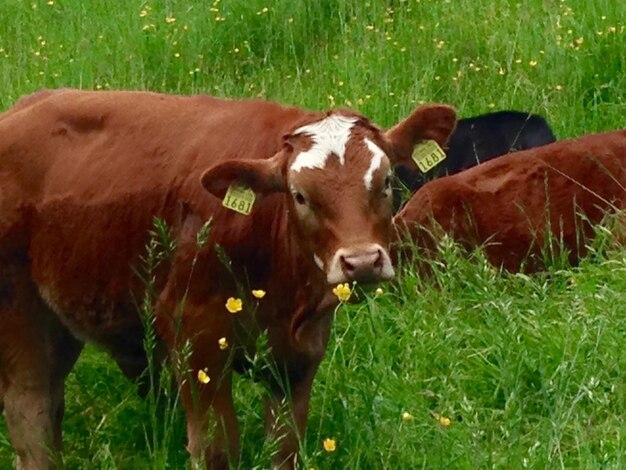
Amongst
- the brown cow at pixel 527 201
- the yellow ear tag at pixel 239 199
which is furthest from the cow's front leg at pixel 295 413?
the brown cow at pixel 527 201

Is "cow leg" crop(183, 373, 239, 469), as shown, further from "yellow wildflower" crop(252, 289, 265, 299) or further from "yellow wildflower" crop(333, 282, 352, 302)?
"yellow wildflower" crop(333, 282, 352, 302)

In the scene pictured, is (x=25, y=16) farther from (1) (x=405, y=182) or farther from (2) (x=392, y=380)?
(2) (x=392, y=380)

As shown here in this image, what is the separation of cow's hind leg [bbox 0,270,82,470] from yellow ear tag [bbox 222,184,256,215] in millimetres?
1129

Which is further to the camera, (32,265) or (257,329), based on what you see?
(32,265)

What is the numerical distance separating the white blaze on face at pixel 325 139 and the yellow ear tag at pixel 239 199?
0.19 meters

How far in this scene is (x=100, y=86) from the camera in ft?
32.9

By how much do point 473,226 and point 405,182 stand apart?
3.92 feet

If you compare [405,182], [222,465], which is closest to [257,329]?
[222,465]

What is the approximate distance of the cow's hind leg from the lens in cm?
539

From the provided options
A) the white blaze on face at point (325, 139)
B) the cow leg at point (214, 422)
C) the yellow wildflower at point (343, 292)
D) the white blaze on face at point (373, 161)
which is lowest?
the cow leg at point (214, 422)

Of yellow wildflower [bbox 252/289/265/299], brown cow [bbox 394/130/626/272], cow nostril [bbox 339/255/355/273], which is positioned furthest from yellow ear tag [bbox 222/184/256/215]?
brown cow [bbox 394/130/626/272]

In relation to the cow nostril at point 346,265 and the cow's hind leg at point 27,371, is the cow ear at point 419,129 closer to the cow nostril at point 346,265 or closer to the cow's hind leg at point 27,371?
the cow nostril at point 346,265

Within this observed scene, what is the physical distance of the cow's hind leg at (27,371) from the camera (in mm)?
5387

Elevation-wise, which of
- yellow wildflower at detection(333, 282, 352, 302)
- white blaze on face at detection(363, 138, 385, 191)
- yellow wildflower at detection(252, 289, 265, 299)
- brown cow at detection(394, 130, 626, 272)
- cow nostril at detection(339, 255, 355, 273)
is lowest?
brown cow at detection(394, 130, 626, 272)
